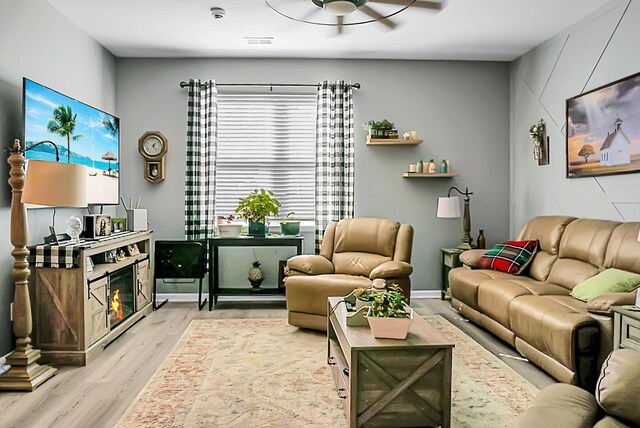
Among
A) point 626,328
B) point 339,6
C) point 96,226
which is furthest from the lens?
point 96,226

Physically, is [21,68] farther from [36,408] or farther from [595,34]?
[595,34]

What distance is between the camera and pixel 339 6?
3.45 m

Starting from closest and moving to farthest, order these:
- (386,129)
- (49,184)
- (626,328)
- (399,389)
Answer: (399,389)
(626,328)
(49,184)
(386,129)

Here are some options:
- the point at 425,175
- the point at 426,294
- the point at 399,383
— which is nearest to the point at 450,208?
the point at 425,175

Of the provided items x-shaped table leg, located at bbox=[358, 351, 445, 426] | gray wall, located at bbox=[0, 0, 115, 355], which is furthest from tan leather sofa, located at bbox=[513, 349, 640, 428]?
gray wall, located at bbox=[0, 0, 115, 355]

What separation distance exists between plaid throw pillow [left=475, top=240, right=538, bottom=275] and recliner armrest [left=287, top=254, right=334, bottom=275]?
5.05ft

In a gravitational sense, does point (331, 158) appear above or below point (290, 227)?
above

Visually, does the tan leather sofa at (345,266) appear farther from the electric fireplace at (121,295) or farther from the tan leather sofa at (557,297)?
the electric fireplace at (121,295)

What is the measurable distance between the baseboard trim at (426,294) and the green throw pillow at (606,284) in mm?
2371

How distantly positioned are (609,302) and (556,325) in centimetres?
34

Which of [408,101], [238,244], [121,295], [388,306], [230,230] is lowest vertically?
[121,295]

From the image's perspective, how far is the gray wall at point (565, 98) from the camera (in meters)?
4.09

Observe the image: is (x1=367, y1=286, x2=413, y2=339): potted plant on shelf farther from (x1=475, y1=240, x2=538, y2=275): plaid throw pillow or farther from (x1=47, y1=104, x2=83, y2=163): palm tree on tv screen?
(x1=47, y1=104, x2=83, y2=163): palm tree on tv screen

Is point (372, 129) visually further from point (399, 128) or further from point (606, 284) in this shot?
point (606, 284)
